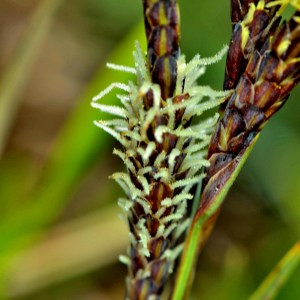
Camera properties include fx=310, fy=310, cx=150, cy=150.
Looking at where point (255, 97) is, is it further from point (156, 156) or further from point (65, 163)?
point (65, 163)

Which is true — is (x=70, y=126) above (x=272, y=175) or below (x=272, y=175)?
above

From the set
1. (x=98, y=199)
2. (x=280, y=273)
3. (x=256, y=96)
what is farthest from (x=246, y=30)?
(x=98, y=199)

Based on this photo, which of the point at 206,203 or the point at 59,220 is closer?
the point at 206,203

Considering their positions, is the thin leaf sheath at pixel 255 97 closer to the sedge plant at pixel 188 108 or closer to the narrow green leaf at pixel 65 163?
the sedge plant at pixel 188 108

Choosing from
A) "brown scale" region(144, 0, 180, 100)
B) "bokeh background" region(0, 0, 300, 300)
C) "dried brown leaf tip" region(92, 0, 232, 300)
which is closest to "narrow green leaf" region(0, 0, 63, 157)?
"bokeh background" region(0, 0, 300, 300)

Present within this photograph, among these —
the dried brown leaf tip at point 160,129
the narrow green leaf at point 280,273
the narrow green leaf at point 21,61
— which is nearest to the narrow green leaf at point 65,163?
the narrow green leaf at point 21,61

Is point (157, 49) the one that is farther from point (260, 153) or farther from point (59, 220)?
point (59, 220)

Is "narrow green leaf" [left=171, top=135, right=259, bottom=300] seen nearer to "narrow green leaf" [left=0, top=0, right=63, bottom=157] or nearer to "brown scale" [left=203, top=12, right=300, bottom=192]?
"brown scale" [left=203, top=12, right=300, bottom=192]

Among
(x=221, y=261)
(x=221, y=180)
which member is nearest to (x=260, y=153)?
(x=221, y=261)
